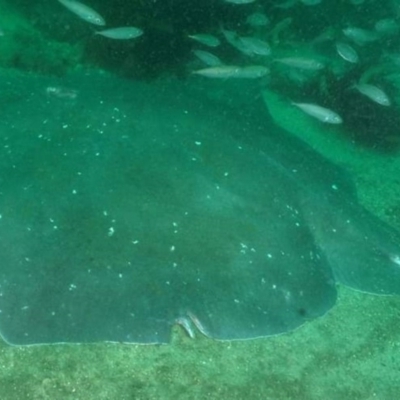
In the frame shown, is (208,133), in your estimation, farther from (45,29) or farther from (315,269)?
(45,29)

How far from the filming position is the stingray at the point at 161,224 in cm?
353

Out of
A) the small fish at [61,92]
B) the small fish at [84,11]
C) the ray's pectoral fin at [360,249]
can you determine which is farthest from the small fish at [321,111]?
the small fish at [61,92]

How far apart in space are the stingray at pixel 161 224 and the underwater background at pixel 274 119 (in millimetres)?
668

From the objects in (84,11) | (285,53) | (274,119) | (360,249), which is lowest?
(274,119)

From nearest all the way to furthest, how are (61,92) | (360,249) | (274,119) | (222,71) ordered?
1. (360,249)
2. (61,92)
3. (222,71)
4. (274,119)

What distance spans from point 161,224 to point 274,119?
213 inches

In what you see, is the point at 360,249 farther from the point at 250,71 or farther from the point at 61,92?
the point at 61,92

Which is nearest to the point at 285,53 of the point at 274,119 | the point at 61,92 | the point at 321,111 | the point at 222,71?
the point at 274,119

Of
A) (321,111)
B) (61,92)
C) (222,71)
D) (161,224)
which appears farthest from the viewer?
(321,111)

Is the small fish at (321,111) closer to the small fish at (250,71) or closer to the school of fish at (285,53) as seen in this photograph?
the school of fish at (285,53)

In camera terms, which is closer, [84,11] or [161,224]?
[161,224]

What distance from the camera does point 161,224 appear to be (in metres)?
4.14

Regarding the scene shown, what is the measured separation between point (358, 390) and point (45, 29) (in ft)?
31.8

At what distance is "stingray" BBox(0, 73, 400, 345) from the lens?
3.53 m
